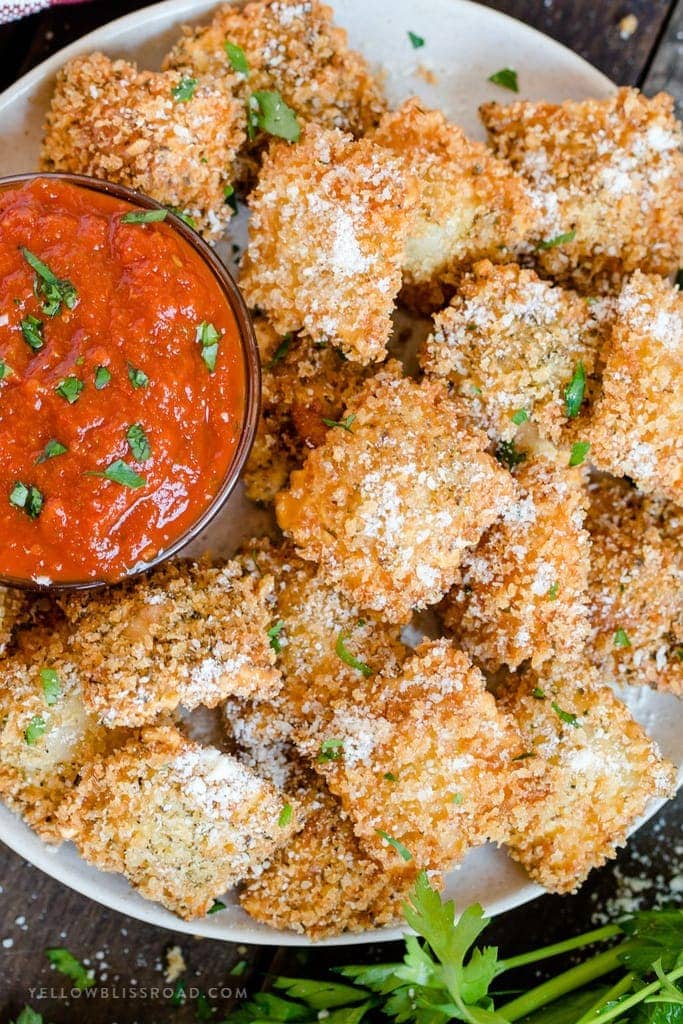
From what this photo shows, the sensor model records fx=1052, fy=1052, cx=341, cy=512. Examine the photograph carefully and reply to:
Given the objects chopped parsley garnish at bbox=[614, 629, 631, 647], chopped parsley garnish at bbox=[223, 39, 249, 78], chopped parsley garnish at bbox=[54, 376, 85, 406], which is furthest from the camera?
chopped parsley garnish at bbox=[614, 629, 631, 647]

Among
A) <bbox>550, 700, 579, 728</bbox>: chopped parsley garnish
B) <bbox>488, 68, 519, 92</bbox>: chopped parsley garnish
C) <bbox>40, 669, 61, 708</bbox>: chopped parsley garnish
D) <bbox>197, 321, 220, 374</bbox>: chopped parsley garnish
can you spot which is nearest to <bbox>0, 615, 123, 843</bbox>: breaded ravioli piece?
<bbox>40, 669, 61, 708</bbox>: chopped parsley garnish

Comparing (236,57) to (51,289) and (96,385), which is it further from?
(96,385)

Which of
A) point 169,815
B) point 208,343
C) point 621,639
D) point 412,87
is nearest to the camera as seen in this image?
point 208,343

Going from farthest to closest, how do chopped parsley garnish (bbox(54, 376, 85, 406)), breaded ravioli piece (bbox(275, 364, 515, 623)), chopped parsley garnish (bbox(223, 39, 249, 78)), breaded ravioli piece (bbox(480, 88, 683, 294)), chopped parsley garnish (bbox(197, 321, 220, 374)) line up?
breaded ravioli piece (bbox(480, 88, 683, 294)) → chopped parsley garnish (bbox(223, 39, 249, 78)) → breaded ravioli piece (bbox(275, 364, 515, 623)) → chopped parsley garnish (bbox(197, 321, 220, 374)) → chopped parsley garnish (bbox(54, 376, 85, 406))

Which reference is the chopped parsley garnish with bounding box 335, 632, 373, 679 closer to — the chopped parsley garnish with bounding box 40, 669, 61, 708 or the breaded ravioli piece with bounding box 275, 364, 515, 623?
the breaded ravioli piece with bounding box 275, 364, 515, 623

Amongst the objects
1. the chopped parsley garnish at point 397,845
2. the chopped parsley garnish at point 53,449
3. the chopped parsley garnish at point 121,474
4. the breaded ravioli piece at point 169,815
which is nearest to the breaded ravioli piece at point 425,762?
the chopped parsley garnish at point 397,845


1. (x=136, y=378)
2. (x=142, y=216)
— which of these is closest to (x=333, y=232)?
(x=142, y=216)

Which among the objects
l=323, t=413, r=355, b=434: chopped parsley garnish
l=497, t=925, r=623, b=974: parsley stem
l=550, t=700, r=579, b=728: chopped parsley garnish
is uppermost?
l=323, t=413, r=355, b=434: chopped parsley garnish
